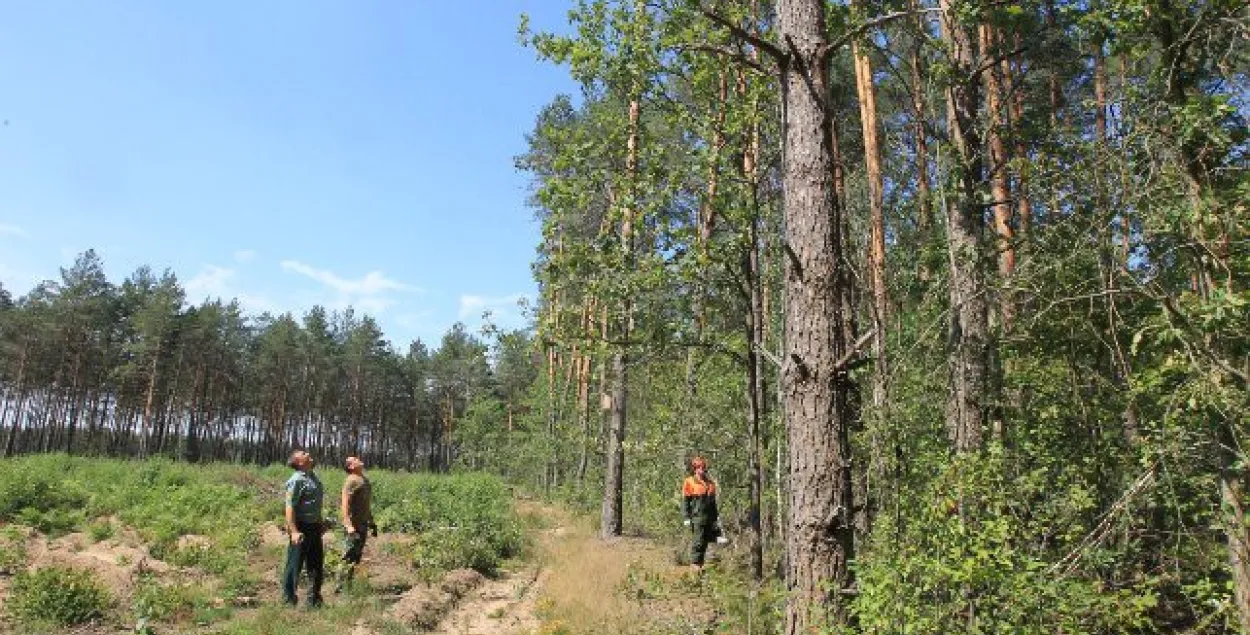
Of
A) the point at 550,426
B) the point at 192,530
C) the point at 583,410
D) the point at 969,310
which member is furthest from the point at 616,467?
the point at 550,426

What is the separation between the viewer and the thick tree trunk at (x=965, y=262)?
5293mm

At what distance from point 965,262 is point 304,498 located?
7344 millimetres

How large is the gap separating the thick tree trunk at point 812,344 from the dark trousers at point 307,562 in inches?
255

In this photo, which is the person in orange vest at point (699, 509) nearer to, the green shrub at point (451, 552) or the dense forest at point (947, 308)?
the dense forest at point (947, 308)

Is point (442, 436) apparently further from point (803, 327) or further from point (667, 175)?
point (803, 327)

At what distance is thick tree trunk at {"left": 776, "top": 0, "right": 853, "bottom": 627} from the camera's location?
4066 millimetres

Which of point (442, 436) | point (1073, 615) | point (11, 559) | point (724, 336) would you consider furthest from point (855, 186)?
point (442, 436)

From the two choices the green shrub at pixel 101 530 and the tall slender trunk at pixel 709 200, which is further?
the green shrub at pixel 101 530

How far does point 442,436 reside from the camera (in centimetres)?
8325

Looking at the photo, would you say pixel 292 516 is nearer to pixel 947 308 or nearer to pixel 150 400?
pixel 947 308

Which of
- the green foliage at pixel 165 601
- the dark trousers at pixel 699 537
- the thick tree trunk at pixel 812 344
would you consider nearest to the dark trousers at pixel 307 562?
the green foliage at pixel 165 601

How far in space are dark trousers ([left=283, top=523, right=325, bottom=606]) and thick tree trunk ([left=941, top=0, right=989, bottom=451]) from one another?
6.89 metres

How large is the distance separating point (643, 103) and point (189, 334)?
45961 mm

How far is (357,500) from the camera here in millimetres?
9906
